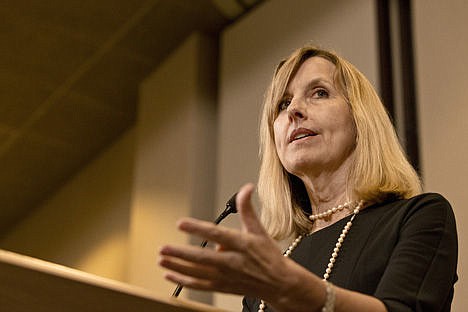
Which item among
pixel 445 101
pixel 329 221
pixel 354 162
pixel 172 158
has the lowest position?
pixel 329 221

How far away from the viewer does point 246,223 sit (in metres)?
1.34

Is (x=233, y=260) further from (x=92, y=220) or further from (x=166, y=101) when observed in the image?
(x=92, y=220)

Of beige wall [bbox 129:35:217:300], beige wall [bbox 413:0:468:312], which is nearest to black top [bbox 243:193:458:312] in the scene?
beige wall [bbox 413:0:468:312]

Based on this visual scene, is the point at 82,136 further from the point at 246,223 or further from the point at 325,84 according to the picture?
the point at 246,223

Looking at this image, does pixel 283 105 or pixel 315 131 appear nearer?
pixel 315 131

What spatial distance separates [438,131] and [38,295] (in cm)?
212

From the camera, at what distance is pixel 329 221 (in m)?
2.23

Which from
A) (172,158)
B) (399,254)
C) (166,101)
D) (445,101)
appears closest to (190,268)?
(399,254)

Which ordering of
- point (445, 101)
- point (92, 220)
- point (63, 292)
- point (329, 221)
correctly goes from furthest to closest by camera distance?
point (92, 220), point (445, 101), point (329, 221), point (63, 292)

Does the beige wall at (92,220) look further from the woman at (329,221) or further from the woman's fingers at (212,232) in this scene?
the woman's fingers at (212,232)

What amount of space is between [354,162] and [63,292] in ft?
3.70

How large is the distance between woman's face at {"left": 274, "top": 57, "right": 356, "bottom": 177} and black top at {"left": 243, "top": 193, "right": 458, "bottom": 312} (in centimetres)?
19

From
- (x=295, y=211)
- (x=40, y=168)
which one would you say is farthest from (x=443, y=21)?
(x=40, y=168)

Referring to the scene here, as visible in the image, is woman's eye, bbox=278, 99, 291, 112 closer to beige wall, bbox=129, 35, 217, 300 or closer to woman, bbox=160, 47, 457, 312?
woman, bbox=160, 47, 457, 312
